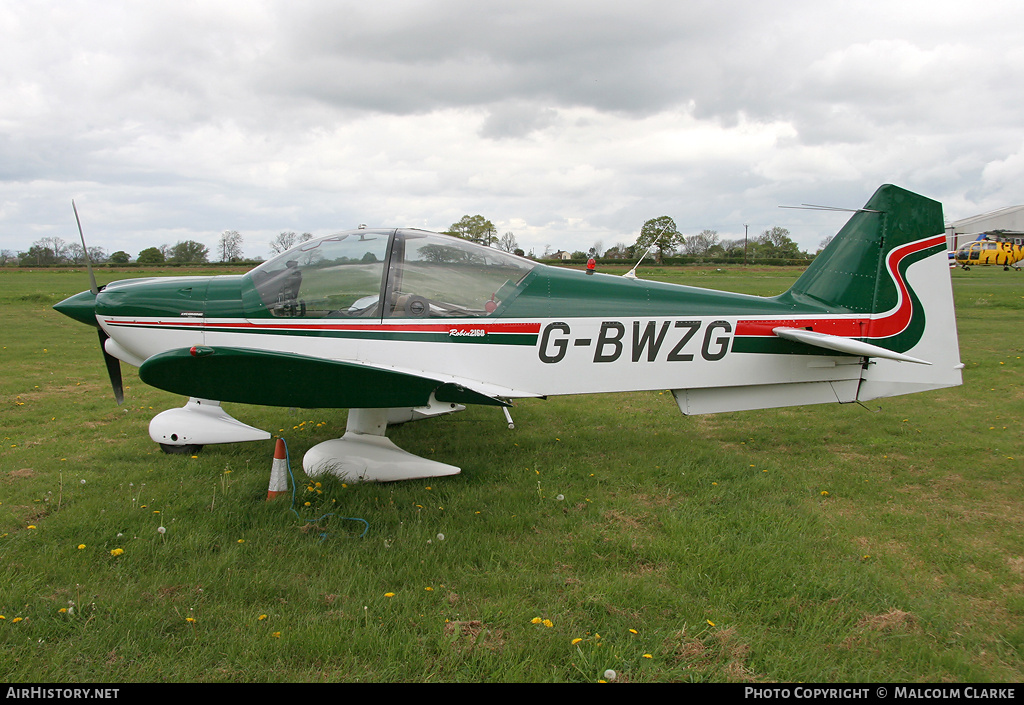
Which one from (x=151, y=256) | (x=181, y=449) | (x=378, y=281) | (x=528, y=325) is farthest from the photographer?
(x=151, y=256)

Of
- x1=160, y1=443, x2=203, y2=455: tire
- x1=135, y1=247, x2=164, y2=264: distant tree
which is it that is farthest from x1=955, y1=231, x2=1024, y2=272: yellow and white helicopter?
x1=135, y1=247, x2=164, y2=264: distant tree

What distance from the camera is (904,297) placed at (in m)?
5.04

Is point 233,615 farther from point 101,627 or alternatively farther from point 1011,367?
point 1011,367

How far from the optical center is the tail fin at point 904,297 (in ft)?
16.5

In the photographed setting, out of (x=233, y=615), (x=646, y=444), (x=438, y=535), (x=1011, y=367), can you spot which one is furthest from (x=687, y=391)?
(x=1011, y=367)

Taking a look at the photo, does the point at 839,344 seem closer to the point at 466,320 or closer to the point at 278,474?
the point at 466,320

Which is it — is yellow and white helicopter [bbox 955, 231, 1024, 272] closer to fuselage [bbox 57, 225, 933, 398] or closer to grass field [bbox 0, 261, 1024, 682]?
grass field [bbox 0, 261, 1024, 682]

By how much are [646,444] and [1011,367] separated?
24.3 ft

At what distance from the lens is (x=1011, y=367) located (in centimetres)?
908

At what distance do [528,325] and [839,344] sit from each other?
248 centimetres

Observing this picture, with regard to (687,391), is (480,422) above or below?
below

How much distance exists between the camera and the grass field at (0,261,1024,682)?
2.58 m

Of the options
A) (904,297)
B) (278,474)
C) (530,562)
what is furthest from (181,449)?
(904,297)

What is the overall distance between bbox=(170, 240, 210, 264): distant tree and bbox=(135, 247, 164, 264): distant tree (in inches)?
37.7
